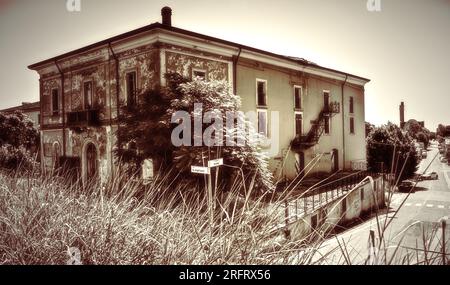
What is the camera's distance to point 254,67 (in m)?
12.1

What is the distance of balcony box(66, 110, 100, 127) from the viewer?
11031mm

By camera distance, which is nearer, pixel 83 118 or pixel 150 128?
pixel 150 128

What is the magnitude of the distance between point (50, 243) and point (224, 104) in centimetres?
566

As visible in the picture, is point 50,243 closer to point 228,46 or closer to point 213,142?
point 213,142

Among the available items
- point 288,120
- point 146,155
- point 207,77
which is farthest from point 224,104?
point 288,120

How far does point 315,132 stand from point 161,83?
30.6ft

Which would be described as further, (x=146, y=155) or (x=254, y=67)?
(x=254, y=67)

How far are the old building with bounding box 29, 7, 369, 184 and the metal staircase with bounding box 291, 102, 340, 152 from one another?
0.05 meters

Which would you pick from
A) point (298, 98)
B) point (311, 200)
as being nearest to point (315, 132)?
point (298, 98)

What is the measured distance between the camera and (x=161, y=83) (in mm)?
9000

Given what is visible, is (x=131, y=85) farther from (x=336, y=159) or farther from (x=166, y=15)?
(x=336, y=159)

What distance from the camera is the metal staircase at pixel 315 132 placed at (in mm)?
14484

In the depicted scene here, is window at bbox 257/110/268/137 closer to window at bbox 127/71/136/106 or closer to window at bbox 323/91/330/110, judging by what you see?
window at bbox 323/91/330/110
